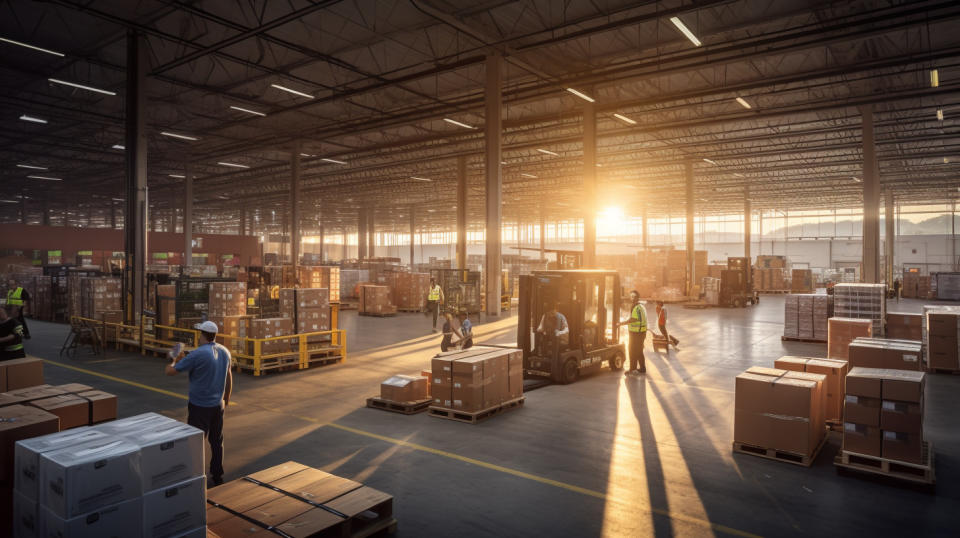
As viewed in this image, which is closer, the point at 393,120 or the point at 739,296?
the point at 393,120

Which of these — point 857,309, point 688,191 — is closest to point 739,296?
point 688,191

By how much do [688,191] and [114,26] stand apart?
26.6 metres

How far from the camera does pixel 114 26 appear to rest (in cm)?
1548

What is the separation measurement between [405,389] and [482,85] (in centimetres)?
1497

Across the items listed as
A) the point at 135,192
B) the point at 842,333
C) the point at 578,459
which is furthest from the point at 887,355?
the point at 135,192

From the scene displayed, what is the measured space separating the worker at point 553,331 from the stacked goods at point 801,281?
33.4 meters

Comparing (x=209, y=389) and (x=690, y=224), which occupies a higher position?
(x=690, y=224)

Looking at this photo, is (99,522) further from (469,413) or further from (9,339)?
(9,339)

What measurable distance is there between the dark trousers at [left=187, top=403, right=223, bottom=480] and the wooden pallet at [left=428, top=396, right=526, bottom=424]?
310 centimetres

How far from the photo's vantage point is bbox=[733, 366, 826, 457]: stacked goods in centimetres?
574

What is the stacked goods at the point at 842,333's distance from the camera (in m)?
10.3

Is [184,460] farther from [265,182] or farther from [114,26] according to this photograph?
[265,182]

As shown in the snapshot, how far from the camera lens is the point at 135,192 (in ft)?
47.3

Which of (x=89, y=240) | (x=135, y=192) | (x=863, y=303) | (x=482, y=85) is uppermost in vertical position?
(x=482, y=85)
